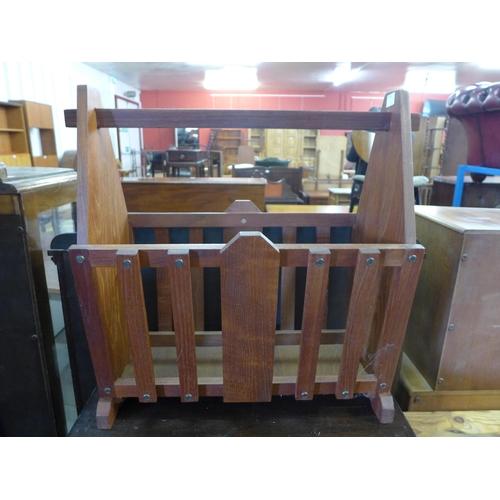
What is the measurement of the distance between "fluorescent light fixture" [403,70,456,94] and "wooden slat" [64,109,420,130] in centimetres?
808

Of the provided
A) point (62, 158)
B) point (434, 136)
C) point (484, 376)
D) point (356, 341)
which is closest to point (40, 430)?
point (356, 341)

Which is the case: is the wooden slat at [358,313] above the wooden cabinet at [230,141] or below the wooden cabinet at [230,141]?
below

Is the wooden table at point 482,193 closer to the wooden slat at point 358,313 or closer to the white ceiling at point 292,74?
the wooden slat at point 358,313

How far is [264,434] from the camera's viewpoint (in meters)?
0.88

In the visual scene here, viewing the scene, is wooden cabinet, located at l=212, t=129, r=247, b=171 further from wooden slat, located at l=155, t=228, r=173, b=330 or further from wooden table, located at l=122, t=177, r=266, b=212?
wooden slat, located at l=155, t=228, r=173, b=330

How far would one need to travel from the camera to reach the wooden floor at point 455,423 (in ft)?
3.36

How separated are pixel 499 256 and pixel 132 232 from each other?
3.41ft

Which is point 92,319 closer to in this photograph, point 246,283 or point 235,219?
point 246,283

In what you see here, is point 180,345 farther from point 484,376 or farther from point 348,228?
point 484,376

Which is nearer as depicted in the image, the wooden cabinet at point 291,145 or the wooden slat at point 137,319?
the wooden slat at point 137,319

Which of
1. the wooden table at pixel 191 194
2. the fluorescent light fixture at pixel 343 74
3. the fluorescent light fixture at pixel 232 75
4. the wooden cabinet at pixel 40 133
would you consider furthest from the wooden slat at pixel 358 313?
the fluorescent light fixture at pixel 232 75

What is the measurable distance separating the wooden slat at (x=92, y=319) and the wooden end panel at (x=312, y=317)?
44 cm

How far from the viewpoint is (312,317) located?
77 centimetres

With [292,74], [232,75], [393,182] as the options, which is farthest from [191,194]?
[292,74]
